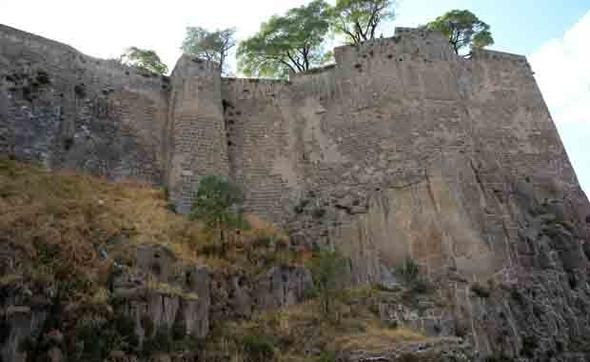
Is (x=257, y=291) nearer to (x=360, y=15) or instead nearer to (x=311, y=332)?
(x=311, y=332)

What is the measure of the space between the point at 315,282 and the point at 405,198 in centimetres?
489

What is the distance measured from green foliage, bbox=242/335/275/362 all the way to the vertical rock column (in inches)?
222

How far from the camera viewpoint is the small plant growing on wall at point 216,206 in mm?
14481

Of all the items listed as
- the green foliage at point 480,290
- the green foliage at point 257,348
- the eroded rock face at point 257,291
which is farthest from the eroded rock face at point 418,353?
the green foliage at point 480,290

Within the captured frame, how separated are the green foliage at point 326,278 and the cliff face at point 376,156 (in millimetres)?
1730

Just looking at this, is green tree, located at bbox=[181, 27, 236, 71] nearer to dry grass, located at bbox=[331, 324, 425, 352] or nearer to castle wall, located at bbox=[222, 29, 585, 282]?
castle wall, located at bbox=[222, 29, 585, 282]

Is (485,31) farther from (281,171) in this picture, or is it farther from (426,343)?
(426,343)

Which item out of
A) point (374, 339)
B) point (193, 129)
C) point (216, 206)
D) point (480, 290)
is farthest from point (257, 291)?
point (193, 129)

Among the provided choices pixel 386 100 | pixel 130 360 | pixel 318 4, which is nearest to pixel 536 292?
pixel 386 100

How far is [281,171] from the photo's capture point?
18.9m

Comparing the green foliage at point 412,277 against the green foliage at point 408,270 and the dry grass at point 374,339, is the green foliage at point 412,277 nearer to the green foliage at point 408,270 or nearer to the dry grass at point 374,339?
the green foliage at point 408,270

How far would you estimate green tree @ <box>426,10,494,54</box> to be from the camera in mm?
26031

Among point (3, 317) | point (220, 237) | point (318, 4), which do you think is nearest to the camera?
point (3, 317)

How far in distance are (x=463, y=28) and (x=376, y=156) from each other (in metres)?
10.9
